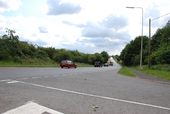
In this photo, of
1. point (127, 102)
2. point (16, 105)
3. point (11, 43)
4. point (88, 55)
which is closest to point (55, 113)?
point (16, 105)

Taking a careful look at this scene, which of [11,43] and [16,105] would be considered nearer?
[16,105]

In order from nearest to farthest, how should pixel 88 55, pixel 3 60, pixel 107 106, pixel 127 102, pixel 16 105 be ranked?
pixel 16 105
pixel 107 106
pixel 127 102
pixel 3 60
pixel 88 55

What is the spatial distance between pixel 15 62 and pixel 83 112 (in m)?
55.5

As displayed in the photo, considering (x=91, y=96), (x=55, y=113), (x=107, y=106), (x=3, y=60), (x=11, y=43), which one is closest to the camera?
(x=55, y=113)

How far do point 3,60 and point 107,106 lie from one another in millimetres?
52174

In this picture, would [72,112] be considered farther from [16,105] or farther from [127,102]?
[127,102]

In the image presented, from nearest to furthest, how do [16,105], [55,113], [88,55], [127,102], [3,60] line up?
[55,113] → [16,105] → [127,102] → [3,60] → [88,55]

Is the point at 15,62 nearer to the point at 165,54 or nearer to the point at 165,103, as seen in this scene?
the point at 165,54

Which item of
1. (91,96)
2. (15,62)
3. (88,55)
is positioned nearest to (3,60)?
(15,62)

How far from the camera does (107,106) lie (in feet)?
33.9

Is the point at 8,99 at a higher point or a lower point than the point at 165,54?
lower

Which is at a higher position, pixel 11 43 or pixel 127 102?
pixel 11 43

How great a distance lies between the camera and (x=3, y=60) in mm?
60688

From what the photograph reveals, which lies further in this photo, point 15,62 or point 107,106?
point 15,62
